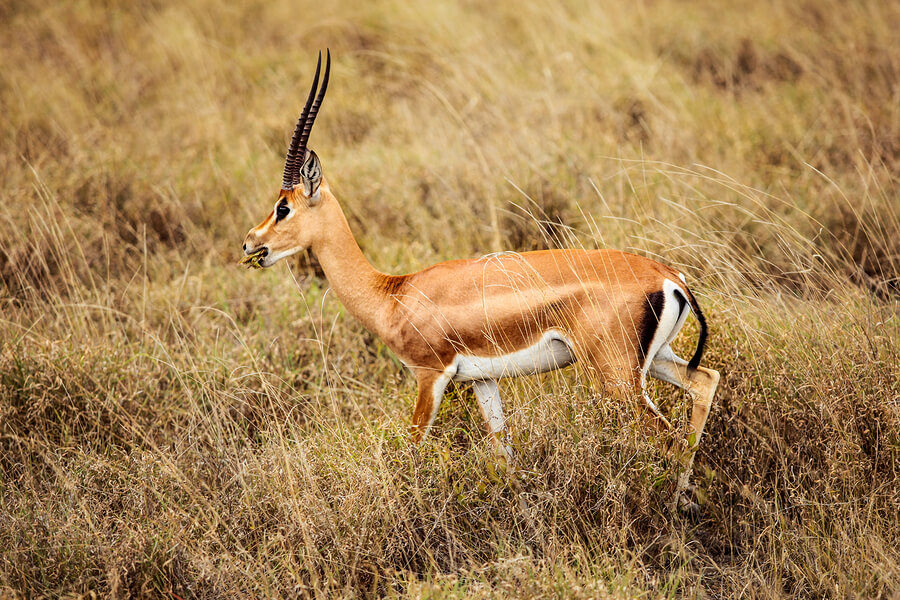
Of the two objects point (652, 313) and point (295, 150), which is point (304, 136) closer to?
point (295, 150)

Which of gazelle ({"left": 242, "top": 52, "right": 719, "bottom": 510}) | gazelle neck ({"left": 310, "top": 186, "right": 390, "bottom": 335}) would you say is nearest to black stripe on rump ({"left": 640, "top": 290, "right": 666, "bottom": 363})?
gazelle ({"left": 242, "top": 52, "right": 719, "bottom": 510})

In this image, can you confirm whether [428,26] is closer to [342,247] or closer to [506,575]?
[342,247]

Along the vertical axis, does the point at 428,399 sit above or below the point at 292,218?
below

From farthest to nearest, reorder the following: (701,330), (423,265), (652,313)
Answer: (423,265) < (701,330) < (652,313)

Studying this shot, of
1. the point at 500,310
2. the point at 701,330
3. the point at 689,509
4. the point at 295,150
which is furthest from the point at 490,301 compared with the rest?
the point at 689,509

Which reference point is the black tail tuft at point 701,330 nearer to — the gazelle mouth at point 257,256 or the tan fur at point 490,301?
the tan fur at point 490,301

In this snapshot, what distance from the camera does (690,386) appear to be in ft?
10.8

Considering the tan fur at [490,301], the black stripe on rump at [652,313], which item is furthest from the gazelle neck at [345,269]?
the black stripe on rump at [652,313]

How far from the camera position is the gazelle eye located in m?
3.45

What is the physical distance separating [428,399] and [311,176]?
1.13m

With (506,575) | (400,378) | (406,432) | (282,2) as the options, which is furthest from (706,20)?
(506,575)

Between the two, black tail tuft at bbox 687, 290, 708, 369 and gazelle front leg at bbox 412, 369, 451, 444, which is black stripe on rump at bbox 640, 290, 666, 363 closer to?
black tail tuft at bbox 687, 290, 708, 369

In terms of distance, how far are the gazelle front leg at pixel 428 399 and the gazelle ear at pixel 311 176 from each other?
0.95 meters

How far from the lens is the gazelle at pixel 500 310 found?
9.93 feet
